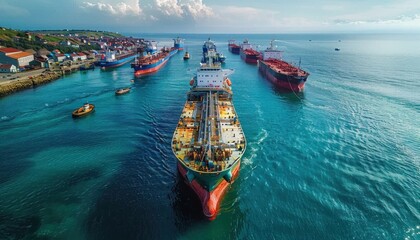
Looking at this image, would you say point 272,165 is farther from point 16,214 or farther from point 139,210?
point 16,214

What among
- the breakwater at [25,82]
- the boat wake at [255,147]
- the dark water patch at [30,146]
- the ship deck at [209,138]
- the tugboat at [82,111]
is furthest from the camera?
the breakwater at [25,82]

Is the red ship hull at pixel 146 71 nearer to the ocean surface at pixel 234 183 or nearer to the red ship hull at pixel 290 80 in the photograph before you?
the ocean surface at pixel 234 183

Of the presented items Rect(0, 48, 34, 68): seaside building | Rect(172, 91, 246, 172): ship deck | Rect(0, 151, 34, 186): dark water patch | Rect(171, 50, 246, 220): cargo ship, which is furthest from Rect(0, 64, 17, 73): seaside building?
Rect(172, 91, 246, 172): ship deck

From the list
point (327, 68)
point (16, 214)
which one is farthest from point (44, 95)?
point (327, 68)

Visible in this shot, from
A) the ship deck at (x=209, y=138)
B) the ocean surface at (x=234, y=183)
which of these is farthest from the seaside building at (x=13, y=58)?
the ship deck at (x=209, y=138)

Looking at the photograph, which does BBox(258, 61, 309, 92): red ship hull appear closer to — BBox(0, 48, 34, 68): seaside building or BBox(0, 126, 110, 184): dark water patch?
BBox(0, 126, 110, 184): dark water patch

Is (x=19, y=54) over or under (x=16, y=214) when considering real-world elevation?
over
